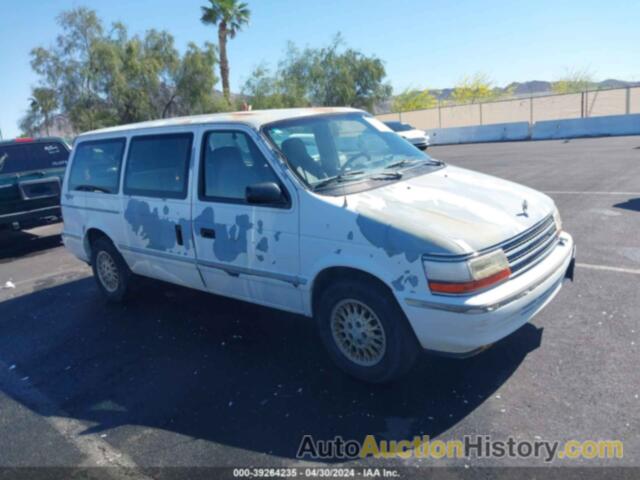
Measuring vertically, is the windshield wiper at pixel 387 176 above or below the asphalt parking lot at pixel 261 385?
above

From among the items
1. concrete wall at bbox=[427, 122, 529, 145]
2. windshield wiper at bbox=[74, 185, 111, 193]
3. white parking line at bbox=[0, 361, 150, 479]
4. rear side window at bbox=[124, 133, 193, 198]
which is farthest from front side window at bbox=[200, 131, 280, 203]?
concrete wall at bbox=[427, 122, 529, 145]

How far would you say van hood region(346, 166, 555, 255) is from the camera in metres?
3.38

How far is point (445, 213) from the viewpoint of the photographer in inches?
144

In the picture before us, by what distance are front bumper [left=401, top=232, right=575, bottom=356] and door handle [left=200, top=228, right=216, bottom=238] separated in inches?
73.1

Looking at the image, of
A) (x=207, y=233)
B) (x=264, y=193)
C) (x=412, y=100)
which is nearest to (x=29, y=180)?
(x=207, y=233)

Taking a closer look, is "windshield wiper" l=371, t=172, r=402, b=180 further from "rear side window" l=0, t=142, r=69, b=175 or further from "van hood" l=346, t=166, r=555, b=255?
"rear side window" l=0, t=142, r=69, b=175

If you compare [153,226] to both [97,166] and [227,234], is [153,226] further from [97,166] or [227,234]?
[97,166]

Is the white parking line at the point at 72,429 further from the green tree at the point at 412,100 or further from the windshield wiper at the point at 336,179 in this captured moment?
the green tree at the point at 412,100

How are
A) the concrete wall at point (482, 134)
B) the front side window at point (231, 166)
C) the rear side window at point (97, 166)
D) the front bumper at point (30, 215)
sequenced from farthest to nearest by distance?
1. the concrete wall at point (482, 134)
2. the front bumper at point (30, 215)
3. the rear side window at point (97, 166)
4. the front side window at point (231, 166)

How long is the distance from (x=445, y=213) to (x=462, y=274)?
551 mm

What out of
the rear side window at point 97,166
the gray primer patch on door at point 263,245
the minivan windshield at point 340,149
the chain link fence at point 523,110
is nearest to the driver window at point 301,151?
the minivan windshield at point 340,149

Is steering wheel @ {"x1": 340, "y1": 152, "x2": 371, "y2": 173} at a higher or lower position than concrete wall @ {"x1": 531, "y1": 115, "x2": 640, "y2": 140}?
higher

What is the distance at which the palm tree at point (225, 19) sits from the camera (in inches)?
1405

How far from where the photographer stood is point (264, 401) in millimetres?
3818
